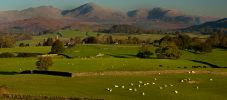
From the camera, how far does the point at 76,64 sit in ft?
344

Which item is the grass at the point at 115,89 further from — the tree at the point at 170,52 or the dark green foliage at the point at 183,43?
the dark green foliage at the point at 183,43

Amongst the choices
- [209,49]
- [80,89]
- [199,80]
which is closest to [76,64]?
[199,80]

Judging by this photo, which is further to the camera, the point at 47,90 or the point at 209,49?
the point at 209,49

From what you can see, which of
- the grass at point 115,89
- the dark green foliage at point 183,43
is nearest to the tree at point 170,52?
the dark green foliage at point 183,43

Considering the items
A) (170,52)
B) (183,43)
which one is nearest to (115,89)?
(170,52)

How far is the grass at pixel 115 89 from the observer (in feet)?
164

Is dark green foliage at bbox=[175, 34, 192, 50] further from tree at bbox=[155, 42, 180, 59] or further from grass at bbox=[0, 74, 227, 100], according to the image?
grass at bbox=[0, 74, 227, 100]

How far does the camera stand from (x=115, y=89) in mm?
55031

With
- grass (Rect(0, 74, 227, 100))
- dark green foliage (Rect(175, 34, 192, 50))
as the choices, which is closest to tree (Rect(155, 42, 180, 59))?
dark green foliage (Rect(175, 34, 192, 50))

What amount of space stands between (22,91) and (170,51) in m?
86.0

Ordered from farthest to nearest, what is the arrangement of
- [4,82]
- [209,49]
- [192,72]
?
[209,49]
[192,72]
[4,82]

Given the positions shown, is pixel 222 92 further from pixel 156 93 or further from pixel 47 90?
pixel 47 90

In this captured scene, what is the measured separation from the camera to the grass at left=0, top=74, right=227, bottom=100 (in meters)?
49.8

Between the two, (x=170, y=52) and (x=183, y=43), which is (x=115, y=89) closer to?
(x=170, y=52)
